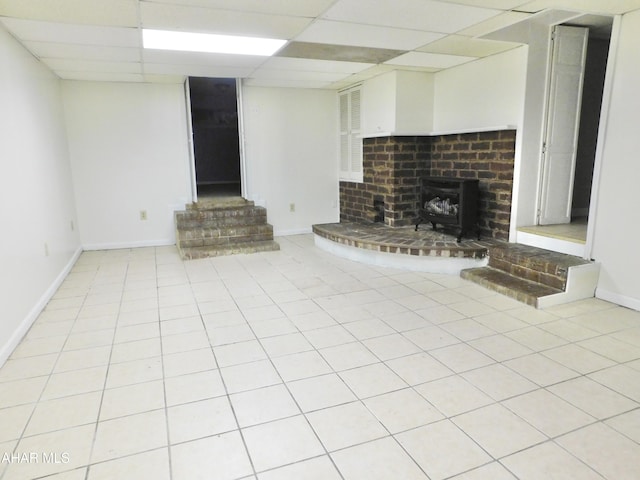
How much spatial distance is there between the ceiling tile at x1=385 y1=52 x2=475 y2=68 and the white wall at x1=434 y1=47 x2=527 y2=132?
0.17 meters

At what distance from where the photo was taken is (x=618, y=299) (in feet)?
10.8

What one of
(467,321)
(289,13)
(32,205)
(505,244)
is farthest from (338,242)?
(32,205)

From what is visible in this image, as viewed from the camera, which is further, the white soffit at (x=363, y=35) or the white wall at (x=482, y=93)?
the white wall at (x=482, y=93)

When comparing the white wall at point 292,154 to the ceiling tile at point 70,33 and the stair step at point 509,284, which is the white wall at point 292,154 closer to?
the ceiling tile at point 70,33

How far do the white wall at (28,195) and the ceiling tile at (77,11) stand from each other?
0.44 m

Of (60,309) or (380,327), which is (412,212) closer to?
(380,327)

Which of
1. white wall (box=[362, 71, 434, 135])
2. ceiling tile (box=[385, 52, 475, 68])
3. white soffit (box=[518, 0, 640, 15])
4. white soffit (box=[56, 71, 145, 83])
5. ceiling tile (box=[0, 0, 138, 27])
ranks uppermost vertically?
white soffit (box=[518, 0, 640, 15])

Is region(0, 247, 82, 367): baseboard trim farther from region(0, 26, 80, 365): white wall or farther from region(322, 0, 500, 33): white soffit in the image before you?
region(322, 0, 500, 33): white soffit

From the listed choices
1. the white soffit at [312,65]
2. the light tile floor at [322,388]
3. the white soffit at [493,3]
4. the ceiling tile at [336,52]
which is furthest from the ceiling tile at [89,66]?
the white soffit at [493,3]

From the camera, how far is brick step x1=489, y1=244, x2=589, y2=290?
11.1 ft

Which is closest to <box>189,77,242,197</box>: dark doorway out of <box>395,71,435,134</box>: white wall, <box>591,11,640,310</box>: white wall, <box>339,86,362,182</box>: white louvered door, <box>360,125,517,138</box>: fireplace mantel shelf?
<box>339,86,362,182</box>: white louvered door

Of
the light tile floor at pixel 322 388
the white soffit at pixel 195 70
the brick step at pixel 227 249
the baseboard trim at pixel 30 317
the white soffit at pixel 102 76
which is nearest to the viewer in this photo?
the light tile floor at pixel 322 388

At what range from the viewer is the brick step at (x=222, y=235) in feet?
16.8

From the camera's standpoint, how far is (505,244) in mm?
4137
